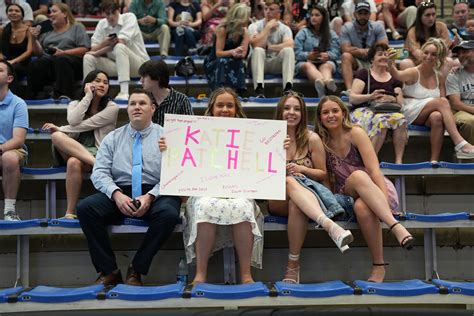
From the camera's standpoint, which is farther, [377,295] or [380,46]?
[380,46]

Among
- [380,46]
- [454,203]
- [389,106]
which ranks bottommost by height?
[454,203]

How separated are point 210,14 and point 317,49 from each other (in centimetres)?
186

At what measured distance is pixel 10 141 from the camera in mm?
4746

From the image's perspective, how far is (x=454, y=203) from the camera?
4.91 meters

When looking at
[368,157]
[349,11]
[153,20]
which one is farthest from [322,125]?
[349,11]

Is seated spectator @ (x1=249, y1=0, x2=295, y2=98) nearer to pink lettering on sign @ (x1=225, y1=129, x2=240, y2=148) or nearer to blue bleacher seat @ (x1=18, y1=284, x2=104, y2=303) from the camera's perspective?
pink lettering on sign @ (x1=225, y1=129, x2=240, y2=148)

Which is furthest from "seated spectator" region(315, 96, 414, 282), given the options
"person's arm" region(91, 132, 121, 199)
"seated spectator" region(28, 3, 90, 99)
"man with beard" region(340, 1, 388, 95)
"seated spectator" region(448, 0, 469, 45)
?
"seated spectator" region(448, 0, 469, 45)

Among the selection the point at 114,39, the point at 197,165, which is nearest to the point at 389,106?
the point at 197,165

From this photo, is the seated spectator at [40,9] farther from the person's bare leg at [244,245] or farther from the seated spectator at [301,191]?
the person's bare leg at [244,245]

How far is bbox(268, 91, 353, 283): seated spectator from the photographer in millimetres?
3910

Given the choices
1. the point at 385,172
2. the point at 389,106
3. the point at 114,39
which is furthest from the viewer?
the point at 114,39

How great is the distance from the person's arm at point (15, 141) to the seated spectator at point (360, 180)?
6.40ft

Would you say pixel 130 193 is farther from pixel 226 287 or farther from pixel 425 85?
pixel 425 85

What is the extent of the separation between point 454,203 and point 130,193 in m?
2.21
